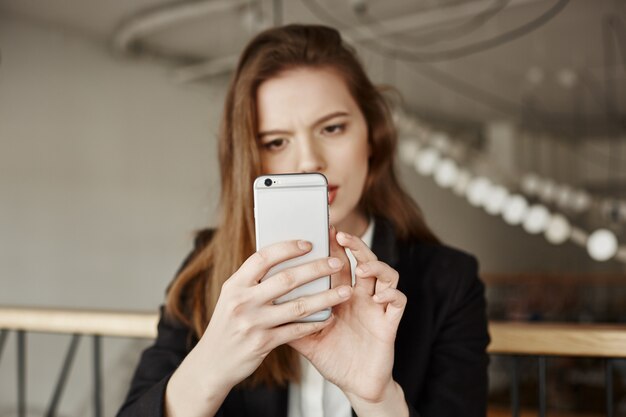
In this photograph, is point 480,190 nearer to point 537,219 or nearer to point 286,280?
point 537,219

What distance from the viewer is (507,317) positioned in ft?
22.2

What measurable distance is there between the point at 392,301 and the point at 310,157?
0.39 meters

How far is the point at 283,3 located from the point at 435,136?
1.46m

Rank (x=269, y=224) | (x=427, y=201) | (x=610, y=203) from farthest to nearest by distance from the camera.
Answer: (x=427, y=201), (x=610, y=203), (x=269, y=224)

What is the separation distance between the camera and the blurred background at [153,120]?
455 cm

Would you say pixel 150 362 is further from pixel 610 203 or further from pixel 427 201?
pixel 427 201

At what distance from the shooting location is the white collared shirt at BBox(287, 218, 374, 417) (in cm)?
115

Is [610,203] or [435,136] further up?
[435,136]

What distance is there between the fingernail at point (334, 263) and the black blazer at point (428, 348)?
0.44 meters

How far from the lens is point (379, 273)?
0.81m

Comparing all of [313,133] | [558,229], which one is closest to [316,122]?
[313,133]

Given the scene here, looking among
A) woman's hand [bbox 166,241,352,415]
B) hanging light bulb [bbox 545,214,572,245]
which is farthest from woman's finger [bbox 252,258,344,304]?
hanging light bulb [bbox 545,214,572,245]

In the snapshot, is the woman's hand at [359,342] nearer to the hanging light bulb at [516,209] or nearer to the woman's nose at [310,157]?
the woman's nose at [310,157]

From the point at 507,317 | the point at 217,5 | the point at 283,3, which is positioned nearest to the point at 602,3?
the point at 283,3
